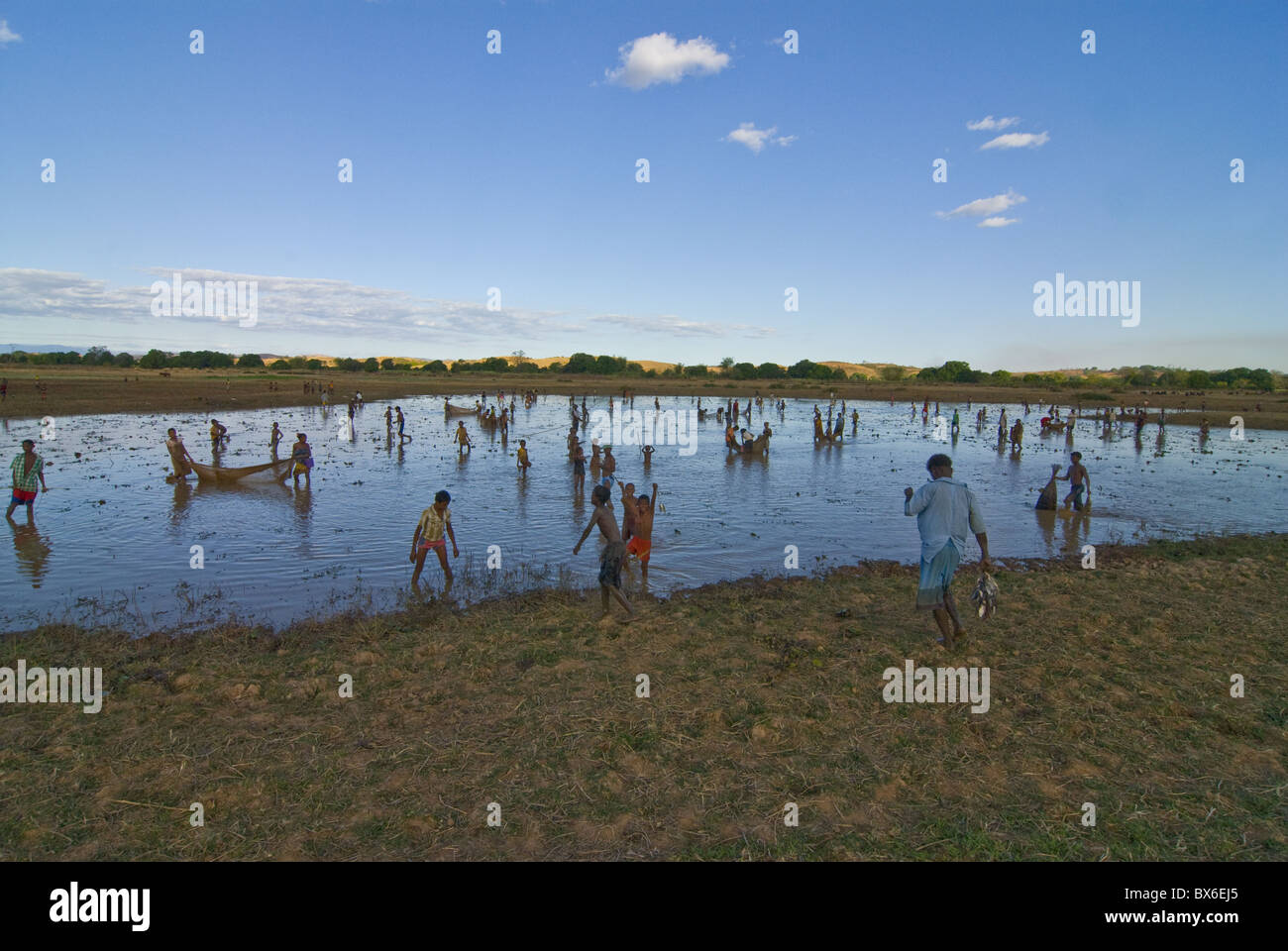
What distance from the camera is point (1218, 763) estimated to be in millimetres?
5621

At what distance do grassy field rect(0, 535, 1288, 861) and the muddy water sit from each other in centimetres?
271

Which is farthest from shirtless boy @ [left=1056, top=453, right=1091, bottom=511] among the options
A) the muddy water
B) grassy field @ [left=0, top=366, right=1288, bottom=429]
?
grassy field @ [left=0, top=366, right=1288, bottom=429]

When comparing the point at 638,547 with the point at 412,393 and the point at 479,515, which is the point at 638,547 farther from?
the point at 412,393

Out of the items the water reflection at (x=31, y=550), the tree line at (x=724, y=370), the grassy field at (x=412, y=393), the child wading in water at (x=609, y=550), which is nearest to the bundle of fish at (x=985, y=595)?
the child wading in water at (x=609, y=550)

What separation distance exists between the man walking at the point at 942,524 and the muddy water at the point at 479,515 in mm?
5118

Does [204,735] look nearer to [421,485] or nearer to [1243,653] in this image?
[1243,653]

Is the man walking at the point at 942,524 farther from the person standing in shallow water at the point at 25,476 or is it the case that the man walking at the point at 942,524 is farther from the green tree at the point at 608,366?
the green tree at the point at 608,366

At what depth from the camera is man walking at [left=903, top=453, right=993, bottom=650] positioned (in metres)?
7.29

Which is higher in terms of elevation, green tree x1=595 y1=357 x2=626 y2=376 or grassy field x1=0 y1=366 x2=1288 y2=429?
green tree x1=595 y1=357 x2=626 y2=376

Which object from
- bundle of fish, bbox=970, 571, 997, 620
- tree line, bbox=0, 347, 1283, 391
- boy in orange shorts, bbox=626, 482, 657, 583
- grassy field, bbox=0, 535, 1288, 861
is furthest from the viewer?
tree line, bbox=0, 347, 1283, 391

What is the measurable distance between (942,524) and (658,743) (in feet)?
12.1

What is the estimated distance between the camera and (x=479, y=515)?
17641 mm

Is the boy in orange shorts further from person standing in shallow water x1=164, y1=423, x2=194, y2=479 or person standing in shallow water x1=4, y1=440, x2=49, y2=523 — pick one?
person standing in shallow water x1=164, y1=423, x2=194, y2=479

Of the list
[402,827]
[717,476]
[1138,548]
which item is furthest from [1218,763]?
[717,476]
